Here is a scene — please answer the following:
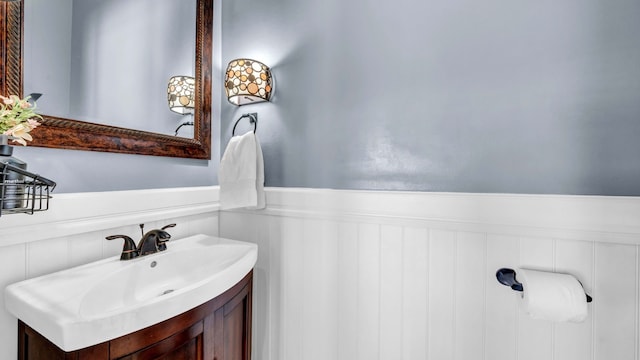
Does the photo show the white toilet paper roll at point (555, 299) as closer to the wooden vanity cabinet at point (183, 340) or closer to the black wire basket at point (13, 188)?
the wooden vanity cabinet at point (183, 340)

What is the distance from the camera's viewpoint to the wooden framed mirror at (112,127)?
2.27 feet

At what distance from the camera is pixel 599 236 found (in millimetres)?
681

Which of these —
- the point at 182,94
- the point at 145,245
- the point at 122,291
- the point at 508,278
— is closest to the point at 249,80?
the point at 182,94

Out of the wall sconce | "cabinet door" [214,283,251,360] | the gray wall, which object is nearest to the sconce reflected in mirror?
the wall sconce

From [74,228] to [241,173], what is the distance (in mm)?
529

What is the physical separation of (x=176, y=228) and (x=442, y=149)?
1.06 meters

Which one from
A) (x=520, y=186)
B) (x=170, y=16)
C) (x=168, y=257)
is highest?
(x=170, y=16)

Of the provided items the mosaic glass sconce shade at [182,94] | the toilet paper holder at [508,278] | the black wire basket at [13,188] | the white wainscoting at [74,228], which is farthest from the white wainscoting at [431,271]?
the black wire basket at [13,188]

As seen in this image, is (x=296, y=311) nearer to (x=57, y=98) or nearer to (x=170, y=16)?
(x=57, y=98)

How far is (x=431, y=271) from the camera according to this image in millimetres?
851

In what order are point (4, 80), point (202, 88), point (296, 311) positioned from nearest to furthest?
point (4, 80) → point (296, 311) → point (202, 88)

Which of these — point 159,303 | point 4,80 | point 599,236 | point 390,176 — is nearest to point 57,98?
point 4,80

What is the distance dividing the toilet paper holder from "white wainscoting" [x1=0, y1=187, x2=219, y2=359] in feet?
3.72

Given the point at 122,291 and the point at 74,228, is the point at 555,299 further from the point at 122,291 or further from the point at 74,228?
the point at 74,228
